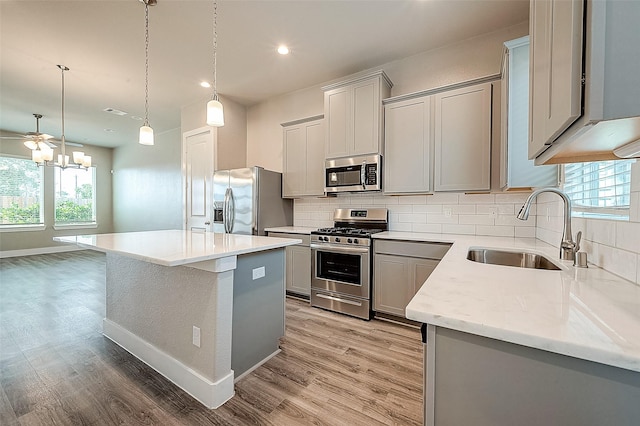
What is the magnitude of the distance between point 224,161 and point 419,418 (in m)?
4.06

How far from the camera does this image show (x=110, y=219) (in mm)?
8016

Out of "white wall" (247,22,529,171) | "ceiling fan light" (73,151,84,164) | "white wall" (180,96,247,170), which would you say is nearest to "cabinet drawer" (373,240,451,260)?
"white wall" (247,22,529,171)

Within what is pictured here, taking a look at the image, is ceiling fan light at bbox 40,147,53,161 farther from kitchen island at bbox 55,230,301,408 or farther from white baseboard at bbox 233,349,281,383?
white baseboard at bbox 233,349,281,383

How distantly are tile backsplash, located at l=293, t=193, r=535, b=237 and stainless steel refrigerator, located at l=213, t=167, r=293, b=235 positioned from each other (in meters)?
0.84

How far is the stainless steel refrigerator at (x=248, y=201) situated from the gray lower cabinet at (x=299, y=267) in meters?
0.41

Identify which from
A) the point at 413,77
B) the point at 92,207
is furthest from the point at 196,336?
the point at 92,207

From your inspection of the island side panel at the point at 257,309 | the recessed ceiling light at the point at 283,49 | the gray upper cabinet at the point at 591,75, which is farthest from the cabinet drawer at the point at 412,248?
the recessed ceiling light at the point at 283,49

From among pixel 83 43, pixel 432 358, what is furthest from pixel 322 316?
pixel 83 43

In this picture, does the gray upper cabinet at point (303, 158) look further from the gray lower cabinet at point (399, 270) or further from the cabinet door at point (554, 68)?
the cabinet door at point (554, 68)

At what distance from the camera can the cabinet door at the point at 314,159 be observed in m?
3.60

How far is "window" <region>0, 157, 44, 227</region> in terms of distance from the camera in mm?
6102

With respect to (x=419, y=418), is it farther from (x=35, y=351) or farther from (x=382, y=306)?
(x=35, y=351)

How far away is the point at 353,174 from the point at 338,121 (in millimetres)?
714

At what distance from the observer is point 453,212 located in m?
2.99
